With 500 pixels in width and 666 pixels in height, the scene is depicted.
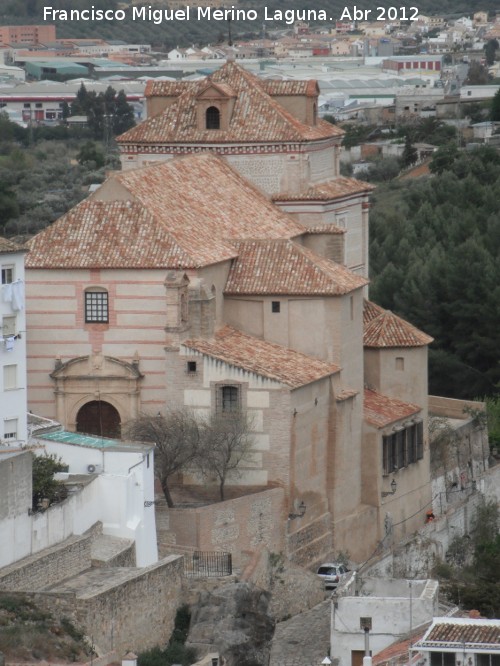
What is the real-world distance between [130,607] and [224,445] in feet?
24.5

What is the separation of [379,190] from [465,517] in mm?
57536

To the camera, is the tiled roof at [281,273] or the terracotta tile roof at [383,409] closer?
the tiled roof at [281,273]

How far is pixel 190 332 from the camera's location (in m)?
58.2

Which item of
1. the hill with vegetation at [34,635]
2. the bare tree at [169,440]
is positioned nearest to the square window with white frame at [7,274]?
the bare tree at [169,440]

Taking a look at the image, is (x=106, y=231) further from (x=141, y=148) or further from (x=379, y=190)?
(x=379, y=190)

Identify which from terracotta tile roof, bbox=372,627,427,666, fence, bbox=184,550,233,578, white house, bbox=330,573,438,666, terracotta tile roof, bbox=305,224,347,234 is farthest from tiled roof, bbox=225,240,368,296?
terracotta tile roof, bbox=372,627,427,666

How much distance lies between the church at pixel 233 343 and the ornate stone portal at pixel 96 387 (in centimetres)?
3

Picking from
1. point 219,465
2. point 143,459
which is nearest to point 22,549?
point 143,459

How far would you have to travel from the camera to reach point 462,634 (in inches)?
1857

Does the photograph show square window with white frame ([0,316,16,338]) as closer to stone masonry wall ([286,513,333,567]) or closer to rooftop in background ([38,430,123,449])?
rooftop in background ([38,430,123,449])

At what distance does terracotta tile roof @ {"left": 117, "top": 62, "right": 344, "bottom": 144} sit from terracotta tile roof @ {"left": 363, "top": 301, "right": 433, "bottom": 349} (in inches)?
198

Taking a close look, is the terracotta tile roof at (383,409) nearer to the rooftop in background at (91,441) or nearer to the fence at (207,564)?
the rooftop in background at (91,441)

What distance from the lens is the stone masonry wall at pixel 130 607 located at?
157 ft

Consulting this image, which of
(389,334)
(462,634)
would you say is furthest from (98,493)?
(389,334)
